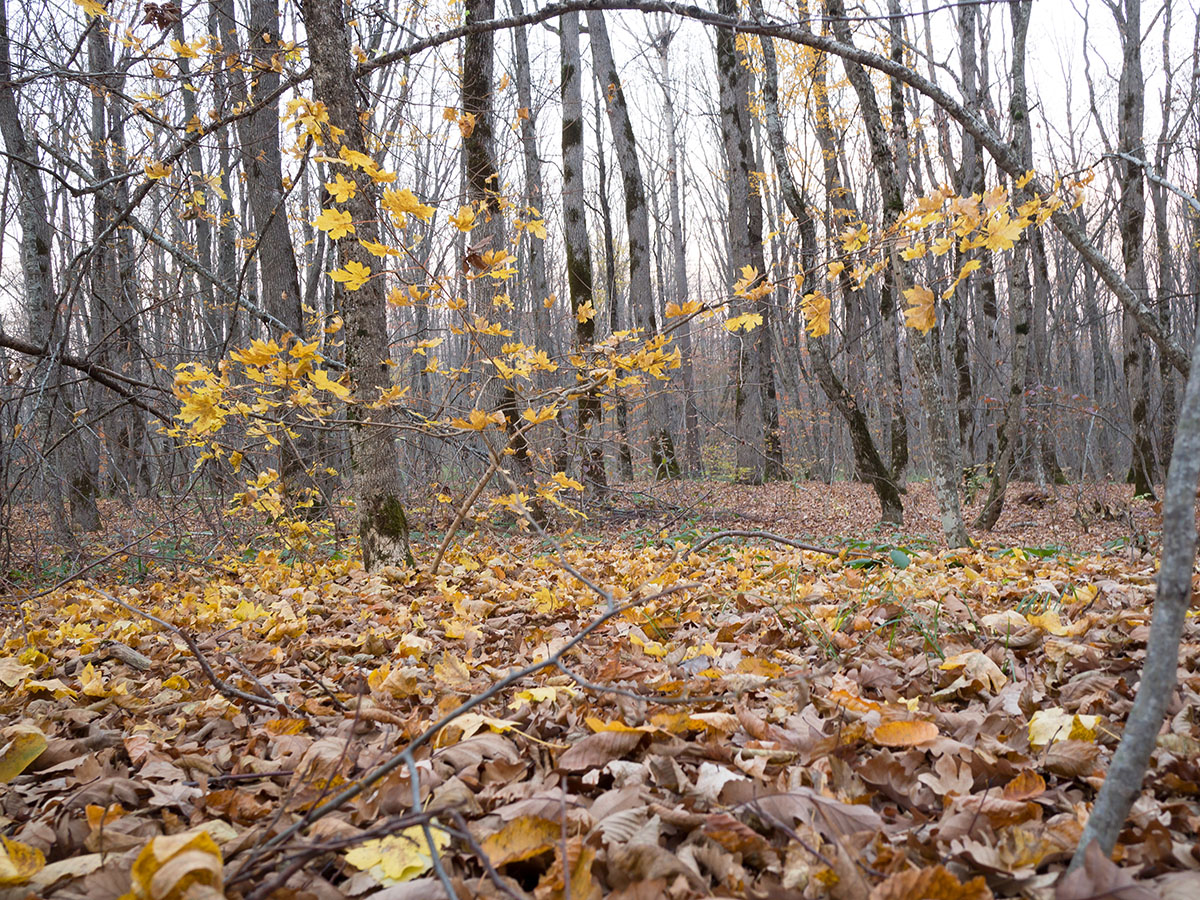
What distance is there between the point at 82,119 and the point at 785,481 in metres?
10.0

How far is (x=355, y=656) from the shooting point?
2180mm

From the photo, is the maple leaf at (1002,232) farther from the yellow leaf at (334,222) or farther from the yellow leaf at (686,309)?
the yellow leaf at (334,222)

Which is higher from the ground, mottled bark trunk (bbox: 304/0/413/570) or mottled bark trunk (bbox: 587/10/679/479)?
mottled bark trunk (bbox: 587/10/679/479)

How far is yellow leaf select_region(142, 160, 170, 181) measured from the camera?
3869mm

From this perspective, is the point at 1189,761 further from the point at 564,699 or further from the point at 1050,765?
the point at 564,699

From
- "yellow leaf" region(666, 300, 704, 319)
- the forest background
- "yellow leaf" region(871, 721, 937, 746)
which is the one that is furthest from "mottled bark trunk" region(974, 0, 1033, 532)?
"yellow leaf" region(871, 721, 937, 746)

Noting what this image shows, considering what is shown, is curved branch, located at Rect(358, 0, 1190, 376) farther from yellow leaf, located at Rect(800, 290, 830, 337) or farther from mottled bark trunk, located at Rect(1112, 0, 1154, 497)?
mottled bark trunk, located at Rect(1112, 0, 1154, 497)

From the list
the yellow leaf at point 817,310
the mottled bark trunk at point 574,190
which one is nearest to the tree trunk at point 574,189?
the mottled bark trunk at point 574,190

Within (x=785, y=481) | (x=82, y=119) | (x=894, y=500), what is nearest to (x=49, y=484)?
(x=82, y=119)

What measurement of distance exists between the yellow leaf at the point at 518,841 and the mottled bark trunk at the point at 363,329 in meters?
2.39

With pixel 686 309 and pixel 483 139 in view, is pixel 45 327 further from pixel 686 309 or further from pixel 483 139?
pixel 686 309

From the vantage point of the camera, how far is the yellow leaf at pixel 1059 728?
1.23 metres

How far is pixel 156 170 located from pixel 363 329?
5.58 ft

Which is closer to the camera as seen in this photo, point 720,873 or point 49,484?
point 720,873
